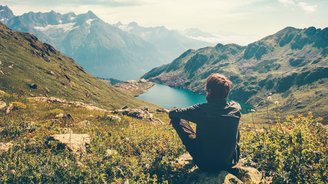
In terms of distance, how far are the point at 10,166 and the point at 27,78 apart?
182313mm

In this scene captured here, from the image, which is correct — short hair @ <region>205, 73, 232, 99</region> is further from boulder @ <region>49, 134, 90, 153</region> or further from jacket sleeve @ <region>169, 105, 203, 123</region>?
boulder @ <region>49, 134, 90, 153</region>

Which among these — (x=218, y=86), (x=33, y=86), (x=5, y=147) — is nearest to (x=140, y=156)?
(x=218, y=86)

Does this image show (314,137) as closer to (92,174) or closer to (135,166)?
(135,166)

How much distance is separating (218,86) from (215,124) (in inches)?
66.7

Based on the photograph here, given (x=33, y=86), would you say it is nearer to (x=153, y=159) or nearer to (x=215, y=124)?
(x=153, y=159)

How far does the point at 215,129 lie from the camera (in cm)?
1462

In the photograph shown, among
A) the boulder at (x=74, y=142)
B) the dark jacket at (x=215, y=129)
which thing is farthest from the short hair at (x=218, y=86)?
the boulder at (x=74, y=142)

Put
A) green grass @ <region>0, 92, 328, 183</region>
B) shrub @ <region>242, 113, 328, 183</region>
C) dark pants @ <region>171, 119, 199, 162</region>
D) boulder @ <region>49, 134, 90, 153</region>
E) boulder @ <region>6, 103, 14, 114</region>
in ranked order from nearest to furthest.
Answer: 1. shrub @ <region>242, 113, 328, 183</region>
2. green grass @ <region>0, 92, 328, 183</region>
3. dark pants @ <region>171, 119, 199, 162</region>
4. boulder @ <region>49, 134, 90, 153</region>
5. boulder @ <region>6, 103, 14, 114</region>

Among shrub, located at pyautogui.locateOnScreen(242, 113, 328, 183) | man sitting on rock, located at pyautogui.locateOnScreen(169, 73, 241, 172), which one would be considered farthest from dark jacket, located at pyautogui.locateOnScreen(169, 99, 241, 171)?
shrub, located at pyautogui.locateOnScreen(242, 113, 328, 183)

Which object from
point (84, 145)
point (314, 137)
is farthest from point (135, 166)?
point (314, 137)

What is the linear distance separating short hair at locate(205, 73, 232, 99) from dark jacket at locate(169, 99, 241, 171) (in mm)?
290

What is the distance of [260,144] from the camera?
51.1 ft

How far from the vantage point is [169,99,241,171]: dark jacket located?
14578 mm

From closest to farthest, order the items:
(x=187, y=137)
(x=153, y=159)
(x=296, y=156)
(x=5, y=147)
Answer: (x=296, y=156)
(x=187, y=137)
(x=153, y=159)
(x=5, y=147)
